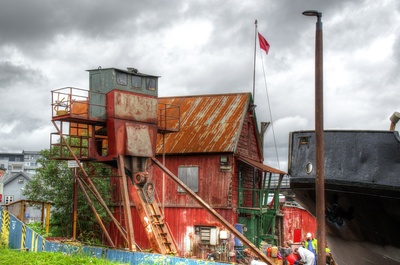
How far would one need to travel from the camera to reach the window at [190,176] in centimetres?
2758

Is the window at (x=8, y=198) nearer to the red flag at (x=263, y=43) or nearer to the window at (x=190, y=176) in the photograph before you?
the window at (x=190, y=176)

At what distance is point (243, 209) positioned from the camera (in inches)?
1084

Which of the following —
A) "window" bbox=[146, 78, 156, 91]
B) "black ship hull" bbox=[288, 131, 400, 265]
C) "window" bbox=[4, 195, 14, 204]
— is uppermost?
"window" bbox=[146, 78, 156, 91]

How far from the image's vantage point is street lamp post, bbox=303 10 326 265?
11.9 meters

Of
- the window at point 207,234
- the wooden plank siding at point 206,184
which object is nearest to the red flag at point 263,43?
the wooden plank siding at point 206,184

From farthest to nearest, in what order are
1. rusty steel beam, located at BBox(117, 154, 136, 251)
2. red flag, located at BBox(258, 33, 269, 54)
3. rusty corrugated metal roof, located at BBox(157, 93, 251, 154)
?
red flag, located at BBox(258, 33, 269, 54)
rusty corrugated metal roof, located at BBox(157, 93, 251, 154)
rusty steel beam, located at BBox(117, 154, 136, 251)

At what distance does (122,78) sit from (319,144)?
43.6ft

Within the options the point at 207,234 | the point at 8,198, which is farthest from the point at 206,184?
the point at 8,198

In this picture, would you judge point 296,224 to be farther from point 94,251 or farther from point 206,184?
point 94,251

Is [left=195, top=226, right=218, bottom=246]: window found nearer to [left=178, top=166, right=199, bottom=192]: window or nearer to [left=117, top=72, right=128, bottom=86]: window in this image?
[left=178, top=166, right=199, bottom=192]: window

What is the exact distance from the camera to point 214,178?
2723 centimetres

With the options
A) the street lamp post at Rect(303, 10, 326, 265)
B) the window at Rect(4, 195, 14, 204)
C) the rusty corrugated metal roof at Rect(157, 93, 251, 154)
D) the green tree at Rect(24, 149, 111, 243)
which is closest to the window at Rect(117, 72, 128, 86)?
the green tree at Rect(24, 149, 111, 243)

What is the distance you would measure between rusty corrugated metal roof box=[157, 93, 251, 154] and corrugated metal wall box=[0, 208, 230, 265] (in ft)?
29.0

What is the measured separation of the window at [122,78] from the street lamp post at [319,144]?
12629 mm
